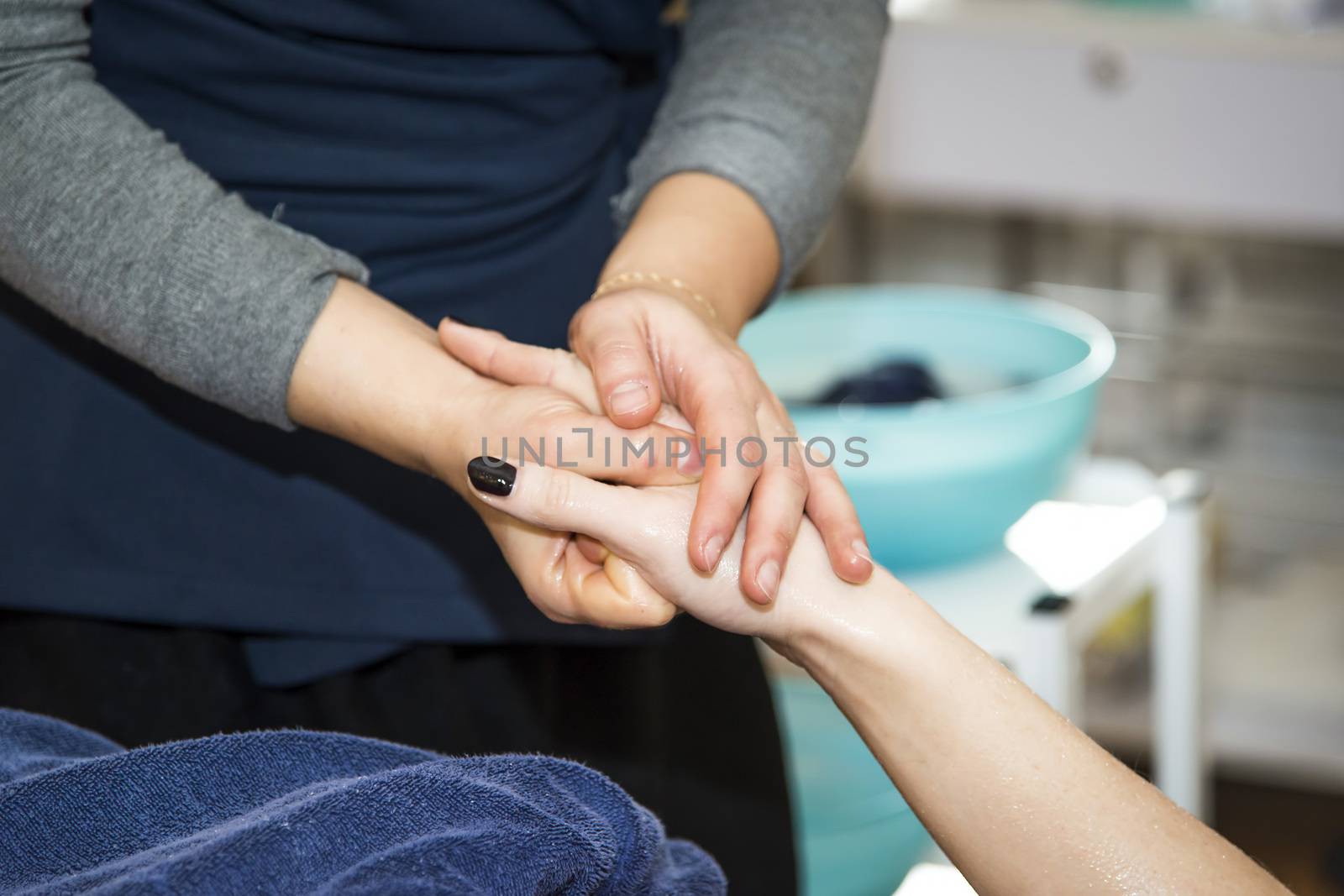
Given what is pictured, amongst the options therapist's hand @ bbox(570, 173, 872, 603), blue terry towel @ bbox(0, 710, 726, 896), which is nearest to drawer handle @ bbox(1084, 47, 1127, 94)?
therapist's hand @ bbox(570, 173, 872, 603)

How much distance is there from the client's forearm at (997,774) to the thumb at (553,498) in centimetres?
12

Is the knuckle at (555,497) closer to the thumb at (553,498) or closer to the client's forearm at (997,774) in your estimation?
the thumb at (553,498)

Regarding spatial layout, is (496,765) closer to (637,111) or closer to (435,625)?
(435,625)

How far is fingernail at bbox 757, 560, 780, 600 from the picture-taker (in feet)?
2.17

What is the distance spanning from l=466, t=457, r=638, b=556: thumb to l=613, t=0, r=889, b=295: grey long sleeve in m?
0.24

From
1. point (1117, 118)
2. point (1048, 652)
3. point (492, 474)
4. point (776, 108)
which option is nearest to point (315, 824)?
point (492, 474)

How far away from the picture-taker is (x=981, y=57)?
1.89 m

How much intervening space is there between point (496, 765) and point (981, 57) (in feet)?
5.19

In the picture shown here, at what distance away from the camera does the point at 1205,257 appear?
A: 2086 mm

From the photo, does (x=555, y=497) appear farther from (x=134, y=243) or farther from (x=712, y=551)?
(x=134, y=243)

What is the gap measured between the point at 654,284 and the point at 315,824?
15.0 inches

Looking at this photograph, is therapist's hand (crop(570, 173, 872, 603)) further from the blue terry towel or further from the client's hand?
the blue terry towel

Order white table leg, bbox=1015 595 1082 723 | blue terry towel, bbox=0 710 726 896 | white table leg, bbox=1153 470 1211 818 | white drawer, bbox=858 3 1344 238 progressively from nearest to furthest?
blue terry towel, bbox=0 710 726 896, white table leg, bbox=1015 595 1082 723, white table leg, bbox=1153 470 1211 818, white drawer, bbox=858 3 1344 238

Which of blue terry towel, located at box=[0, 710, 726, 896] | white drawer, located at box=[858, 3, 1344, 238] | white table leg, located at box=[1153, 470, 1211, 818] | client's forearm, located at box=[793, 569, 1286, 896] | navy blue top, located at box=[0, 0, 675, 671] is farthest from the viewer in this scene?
white drawer, located at box=[858, 3, 1344, 238]
